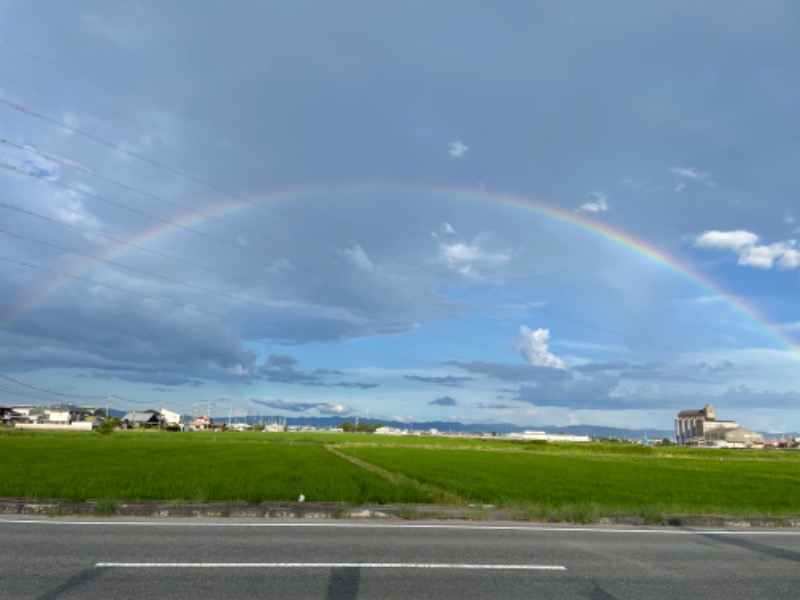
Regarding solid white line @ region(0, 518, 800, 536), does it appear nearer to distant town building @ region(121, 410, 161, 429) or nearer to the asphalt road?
the asphalt road

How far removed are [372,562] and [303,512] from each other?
18.2 ft

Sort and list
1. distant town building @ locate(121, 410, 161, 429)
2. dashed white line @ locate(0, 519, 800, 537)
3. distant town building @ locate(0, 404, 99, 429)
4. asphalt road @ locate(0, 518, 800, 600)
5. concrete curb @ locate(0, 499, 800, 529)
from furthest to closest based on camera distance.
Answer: distant town building @ locate(121, 410, 161, 429) < distant town building @ locate(0, 404, 99, 429) < concrete curb @ locate(0, 499, 800, 529) < dashed white line @ locate(0, 519, 800, 537) < asphalt road @ locate(0, 518, 800, 600)

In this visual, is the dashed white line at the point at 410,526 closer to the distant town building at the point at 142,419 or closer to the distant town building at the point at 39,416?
the distant town building at the point at 39,416

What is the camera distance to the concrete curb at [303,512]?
505 inches

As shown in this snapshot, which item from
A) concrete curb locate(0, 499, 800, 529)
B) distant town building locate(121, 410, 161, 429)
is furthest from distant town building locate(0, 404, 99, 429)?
concrete curb locate(0, 499, 800, 529)

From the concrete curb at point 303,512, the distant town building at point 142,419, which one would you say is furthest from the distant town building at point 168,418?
the concrete curb at point 303,512

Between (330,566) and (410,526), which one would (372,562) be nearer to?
(330,566)

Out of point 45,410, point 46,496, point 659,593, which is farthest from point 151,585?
point 45,410

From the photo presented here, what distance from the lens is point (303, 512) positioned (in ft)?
43.8

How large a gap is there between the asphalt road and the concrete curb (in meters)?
1.10

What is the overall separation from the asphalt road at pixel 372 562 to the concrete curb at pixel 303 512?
3.62 feet

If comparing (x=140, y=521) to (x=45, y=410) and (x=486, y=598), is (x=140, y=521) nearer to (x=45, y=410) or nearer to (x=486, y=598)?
(x=486, y=598)

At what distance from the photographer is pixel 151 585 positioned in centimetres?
685

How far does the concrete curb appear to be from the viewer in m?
12.8
